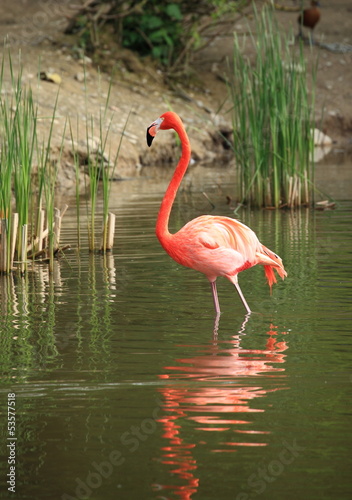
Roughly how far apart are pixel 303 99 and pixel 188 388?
6043mm

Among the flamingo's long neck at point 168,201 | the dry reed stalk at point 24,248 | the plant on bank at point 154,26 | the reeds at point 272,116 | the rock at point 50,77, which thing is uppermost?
the plant on bank at point 154,26

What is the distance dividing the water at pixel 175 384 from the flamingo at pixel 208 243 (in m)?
0.30

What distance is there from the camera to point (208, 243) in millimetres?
5648

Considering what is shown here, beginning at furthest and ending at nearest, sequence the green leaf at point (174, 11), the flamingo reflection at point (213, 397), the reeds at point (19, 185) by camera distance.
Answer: the green leaf at point (174, 11)
the reeds at point (19, 185)
the flamingo reflection at point (213, 397)

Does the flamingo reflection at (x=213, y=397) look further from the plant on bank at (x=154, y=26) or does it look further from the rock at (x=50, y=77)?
the plant on bank at (x=154, y=26)

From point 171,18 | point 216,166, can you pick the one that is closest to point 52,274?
point 216,166

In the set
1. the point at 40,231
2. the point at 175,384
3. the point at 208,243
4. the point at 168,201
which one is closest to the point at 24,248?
the point at 40,231

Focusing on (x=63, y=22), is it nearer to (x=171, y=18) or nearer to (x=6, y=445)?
(x=171, y=18)

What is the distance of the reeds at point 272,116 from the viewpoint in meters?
9.57

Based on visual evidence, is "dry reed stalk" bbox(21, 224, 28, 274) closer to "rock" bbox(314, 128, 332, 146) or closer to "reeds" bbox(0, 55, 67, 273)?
"reeds" bbox(0, 55, 67, 273)

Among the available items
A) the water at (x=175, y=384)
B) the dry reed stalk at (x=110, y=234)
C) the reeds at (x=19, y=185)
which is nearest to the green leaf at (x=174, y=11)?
the dry reed stalk at (x=110, y=234)

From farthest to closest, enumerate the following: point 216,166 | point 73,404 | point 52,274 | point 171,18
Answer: point 171,18 < point 216,166 < point 52,274 < point 73,404

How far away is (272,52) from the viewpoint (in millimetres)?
9516

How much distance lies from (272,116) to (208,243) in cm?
431
